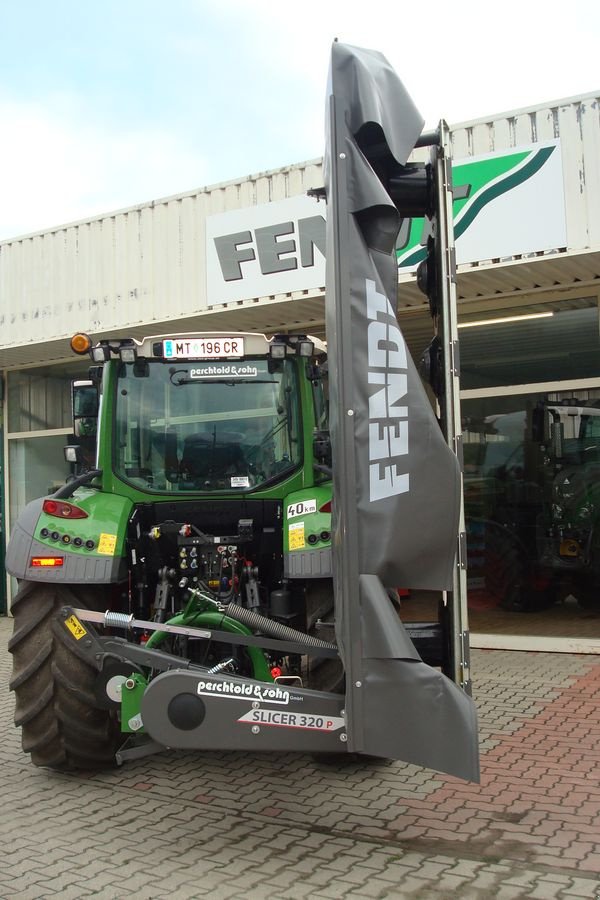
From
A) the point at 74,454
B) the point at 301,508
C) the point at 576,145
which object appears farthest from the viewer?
the point at 576,145

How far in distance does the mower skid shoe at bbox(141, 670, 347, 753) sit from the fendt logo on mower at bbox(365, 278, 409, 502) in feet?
3.21

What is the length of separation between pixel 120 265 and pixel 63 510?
19.5 feet

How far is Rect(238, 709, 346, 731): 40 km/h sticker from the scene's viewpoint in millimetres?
3518

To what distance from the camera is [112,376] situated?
5152mm

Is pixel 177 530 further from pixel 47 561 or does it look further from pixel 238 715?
pixel 238 715

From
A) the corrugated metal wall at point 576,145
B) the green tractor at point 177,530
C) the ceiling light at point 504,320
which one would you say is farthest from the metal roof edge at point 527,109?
the green tractor at point 177,530

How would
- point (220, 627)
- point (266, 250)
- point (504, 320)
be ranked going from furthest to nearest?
point (266, 250) → point (504, 320) → point (220, 627)

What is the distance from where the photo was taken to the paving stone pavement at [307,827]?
344 cm

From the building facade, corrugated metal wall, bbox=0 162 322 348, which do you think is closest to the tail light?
the building facade

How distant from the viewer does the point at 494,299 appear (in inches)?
342

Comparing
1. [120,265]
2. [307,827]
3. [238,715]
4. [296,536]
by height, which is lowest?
[307,827]

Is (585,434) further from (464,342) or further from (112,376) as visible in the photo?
(112,376)

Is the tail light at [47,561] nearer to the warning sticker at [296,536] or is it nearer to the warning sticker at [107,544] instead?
the warning sticker at [107,544]

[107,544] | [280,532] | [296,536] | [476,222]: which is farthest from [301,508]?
[476,222]
